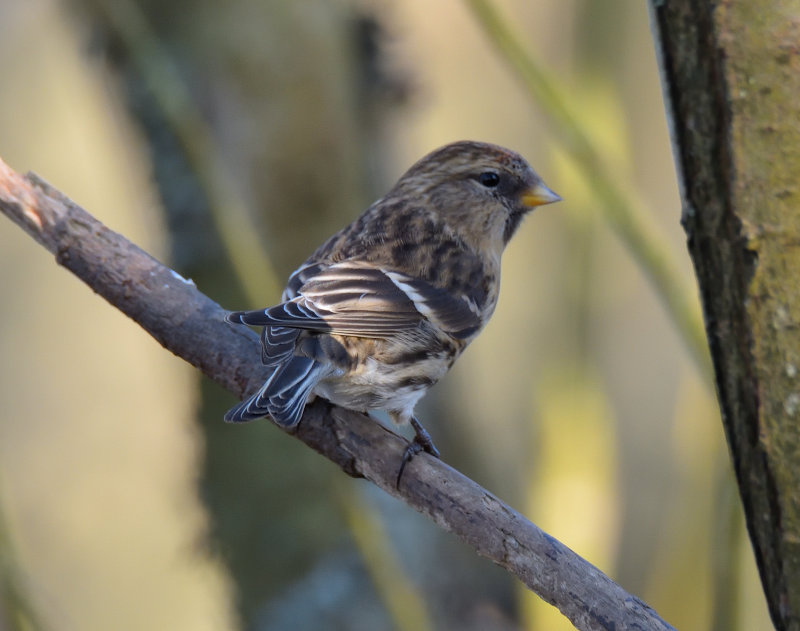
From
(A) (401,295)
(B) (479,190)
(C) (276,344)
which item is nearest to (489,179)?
(B) (479,190)

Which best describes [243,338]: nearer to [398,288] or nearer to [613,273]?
[398,288]

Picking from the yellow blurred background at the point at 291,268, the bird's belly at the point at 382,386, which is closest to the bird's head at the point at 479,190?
the yellow blurred background at the point at 291,268

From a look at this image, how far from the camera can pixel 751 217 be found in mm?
1415

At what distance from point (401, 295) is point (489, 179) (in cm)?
62

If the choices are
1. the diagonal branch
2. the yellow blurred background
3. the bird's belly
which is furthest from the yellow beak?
the diagonal branch

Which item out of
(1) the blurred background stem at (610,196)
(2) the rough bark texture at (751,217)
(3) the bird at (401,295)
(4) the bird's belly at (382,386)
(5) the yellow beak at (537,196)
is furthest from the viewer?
(5) the yellow beak at (537,196)

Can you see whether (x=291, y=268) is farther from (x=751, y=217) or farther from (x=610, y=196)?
(x=751, y=217)

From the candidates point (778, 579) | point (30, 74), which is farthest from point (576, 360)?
point (30, 74)

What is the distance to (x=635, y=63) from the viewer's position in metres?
4.54

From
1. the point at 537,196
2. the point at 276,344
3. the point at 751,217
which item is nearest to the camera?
the point at 751,217

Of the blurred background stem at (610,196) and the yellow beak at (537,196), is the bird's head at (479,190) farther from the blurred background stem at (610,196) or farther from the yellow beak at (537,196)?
the blurred background stem at (610,196)

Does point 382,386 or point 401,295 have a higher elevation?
point 401,295

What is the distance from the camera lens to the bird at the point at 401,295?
2094 millimetres

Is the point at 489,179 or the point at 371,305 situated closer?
the point at 371,305
